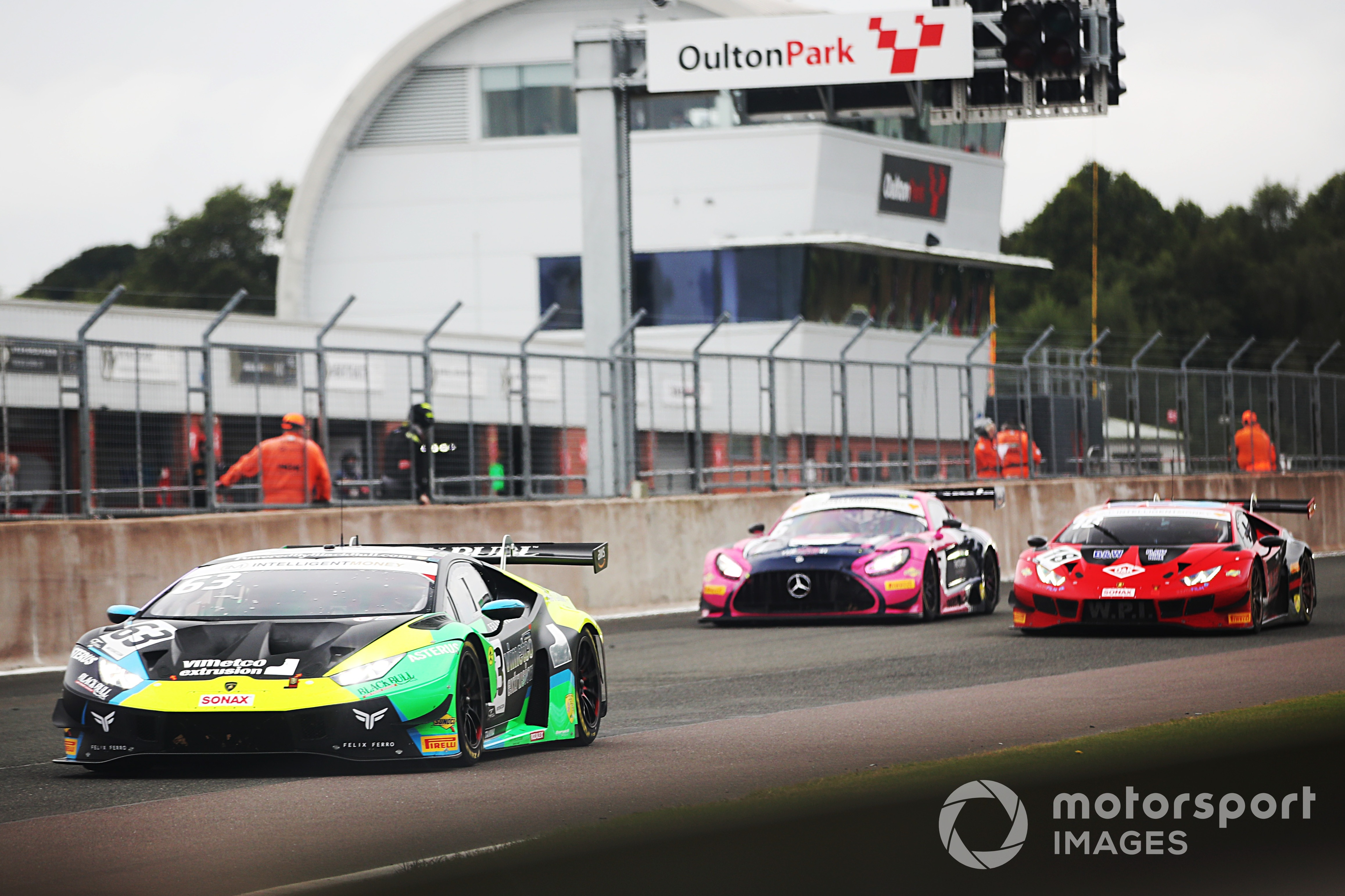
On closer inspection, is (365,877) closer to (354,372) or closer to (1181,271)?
(354,372)

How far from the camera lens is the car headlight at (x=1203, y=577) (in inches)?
661

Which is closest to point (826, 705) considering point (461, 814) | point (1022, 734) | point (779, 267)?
point (1022, 734)

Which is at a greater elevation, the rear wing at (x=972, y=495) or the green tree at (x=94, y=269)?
the green tree at (x=94, y=269)

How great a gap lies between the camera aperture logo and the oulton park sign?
14.0 m

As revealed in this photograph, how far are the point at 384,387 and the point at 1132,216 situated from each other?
8666cm

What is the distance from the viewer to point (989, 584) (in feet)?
67.0

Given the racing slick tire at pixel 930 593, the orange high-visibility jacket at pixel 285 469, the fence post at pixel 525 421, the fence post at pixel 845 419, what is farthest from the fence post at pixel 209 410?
the fence post at pixel 845 419

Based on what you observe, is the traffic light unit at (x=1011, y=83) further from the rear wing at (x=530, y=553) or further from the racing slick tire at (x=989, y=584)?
the rear wing at (x=530, y=553)

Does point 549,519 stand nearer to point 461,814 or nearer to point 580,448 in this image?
point 580,448

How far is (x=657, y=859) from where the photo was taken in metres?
6.51

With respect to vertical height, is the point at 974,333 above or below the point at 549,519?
above

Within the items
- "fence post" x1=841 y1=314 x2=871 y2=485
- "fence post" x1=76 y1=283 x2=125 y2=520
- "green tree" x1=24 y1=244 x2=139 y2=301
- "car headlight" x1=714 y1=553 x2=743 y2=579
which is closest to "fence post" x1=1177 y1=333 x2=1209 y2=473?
"fence post" x1=841 y1=314 x2=871 y2=485

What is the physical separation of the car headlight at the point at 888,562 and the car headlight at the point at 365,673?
10.0 metres

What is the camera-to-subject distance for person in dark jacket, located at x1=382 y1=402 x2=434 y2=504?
763 inches
